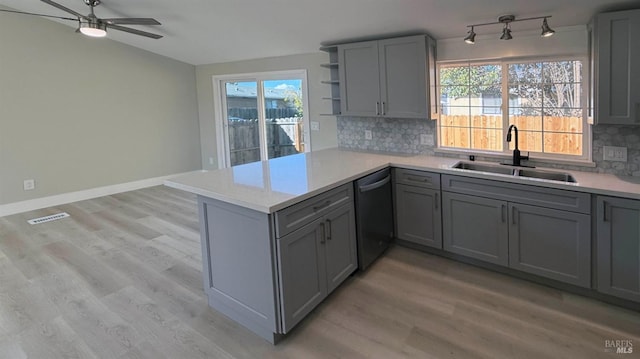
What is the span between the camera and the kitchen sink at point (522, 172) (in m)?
2.91

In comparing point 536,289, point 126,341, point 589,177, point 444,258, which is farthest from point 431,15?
point 126,341

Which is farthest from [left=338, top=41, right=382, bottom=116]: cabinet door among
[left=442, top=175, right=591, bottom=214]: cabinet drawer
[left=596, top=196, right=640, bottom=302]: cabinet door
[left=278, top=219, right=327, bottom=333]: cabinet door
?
[left=596, top=196, right=640, bottom=302]: cabinet door

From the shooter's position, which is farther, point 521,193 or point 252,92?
point 252,92

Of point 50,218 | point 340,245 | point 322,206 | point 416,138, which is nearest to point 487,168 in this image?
point 416,138

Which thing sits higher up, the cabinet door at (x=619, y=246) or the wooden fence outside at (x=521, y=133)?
the wooden fence outside at (x=521, y=133)

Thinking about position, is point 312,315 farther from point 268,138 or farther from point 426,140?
point 268,138

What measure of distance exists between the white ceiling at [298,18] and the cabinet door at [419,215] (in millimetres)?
1421

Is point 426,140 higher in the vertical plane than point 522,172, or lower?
higher

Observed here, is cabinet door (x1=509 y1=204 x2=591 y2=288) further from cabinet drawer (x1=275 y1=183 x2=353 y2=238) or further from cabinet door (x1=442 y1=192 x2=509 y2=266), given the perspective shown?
cabinet drawer (x1=275 y1=183 x2=353 y2=238)

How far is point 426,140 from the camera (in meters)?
3.77

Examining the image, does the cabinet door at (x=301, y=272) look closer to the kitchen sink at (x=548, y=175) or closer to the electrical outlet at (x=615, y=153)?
the kitchen sink at (x=548, y=175)

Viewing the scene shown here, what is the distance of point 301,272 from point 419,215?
1433mm

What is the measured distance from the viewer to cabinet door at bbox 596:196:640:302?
7.55ft

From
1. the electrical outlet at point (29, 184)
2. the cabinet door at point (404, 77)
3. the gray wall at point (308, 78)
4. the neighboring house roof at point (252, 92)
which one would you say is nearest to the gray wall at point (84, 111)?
the electrical outlet at point (29, 184)
